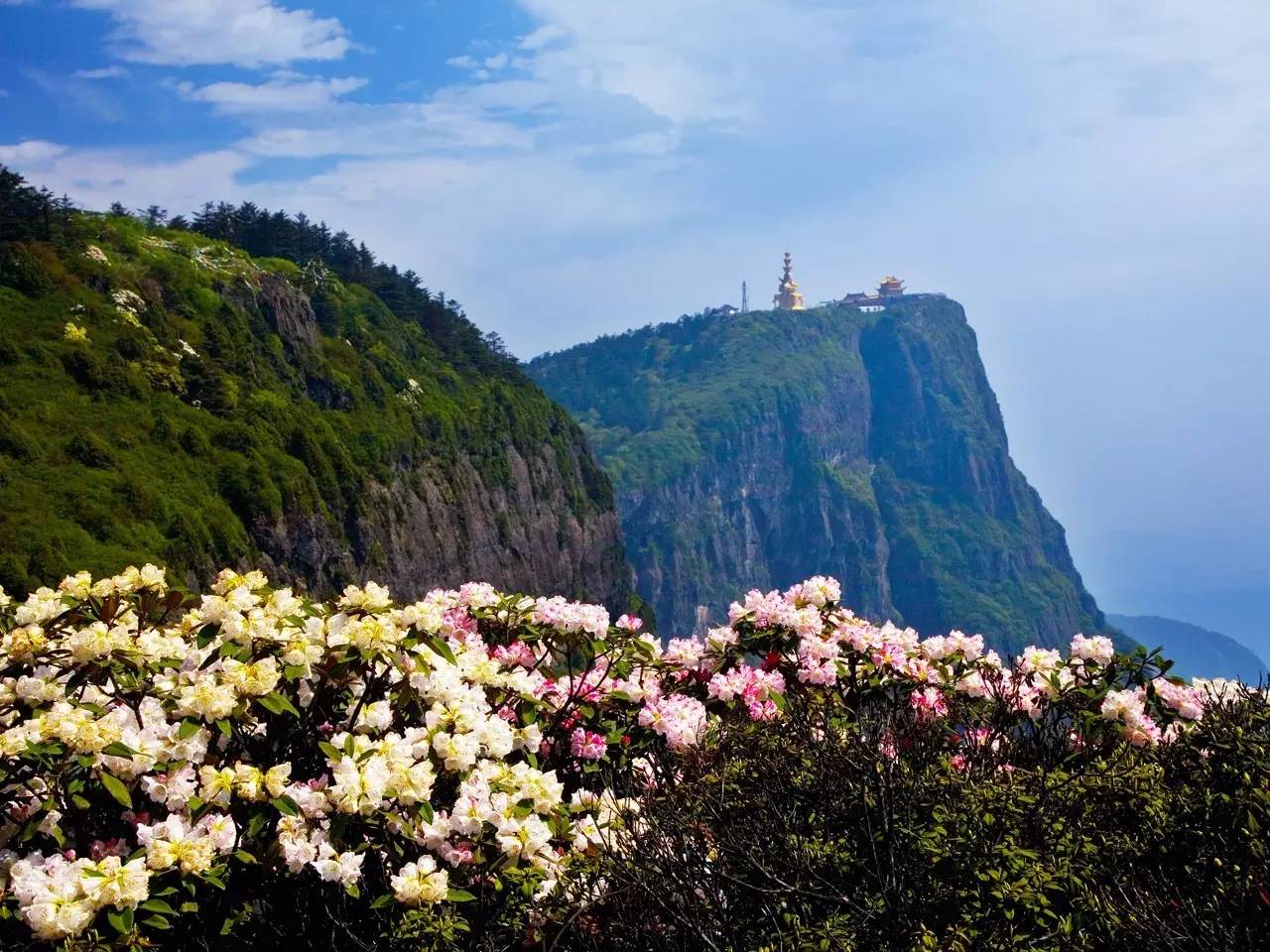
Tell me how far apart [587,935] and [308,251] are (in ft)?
291

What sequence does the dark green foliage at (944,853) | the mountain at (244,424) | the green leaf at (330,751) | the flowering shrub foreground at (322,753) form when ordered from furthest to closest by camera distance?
the mountain at (244,424) < the green leaf at (330,751) < the flowering shrub foreground at (322,753) < the dark green foliage at (944,853)

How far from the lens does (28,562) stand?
33.7m

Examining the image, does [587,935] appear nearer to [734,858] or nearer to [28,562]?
[734,858]

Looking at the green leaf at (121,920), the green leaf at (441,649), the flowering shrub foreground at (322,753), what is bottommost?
the green leaf at (121,920)

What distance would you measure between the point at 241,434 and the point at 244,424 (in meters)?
1.17

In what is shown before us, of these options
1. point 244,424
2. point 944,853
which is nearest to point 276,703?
point 944,853

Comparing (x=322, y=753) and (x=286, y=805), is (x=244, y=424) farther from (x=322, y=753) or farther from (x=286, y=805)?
(x=286, y=805)

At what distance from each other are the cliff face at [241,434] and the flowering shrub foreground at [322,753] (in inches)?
1226

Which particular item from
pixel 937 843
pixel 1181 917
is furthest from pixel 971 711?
pixel 1181 917

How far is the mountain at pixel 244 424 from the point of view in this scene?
4016 cm

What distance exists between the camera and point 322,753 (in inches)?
215

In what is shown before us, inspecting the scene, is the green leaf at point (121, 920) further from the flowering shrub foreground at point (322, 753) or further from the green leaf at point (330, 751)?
the green leaf at point (330, 751)

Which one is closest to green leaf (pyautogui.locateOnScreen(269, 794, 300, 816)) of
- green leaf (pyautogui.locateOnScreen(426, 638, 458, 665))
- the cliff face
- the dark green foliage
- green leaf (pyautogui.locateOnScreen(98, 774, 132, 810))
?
green leaf (pyautogui.locateOnScreen(98, 774, 132, 810))

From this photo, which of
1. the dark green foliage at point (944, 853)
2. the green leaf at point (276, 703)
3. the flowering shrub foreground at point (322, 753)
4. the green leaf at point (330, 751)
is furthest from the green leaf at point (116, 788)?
the dark green foliage at point (944, 853)
